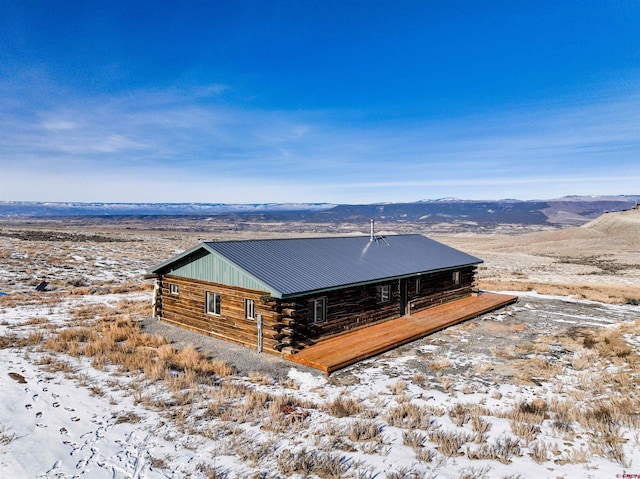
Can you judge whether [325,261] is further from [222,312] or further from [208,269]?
[208,269]

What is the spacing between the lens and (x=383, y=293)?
60.8 ft

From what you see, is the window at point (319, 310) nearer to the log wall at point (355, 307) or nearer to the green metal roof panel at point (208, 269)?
the log wall at point (355, 307)

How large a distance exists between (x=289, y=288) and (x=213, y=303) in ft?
15.4

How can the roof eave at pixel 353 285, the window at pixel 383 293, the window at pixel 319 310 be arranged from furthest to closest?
the window at pixel 383 293
the window at pixel 319 310
the roof eave at pixel 353 285

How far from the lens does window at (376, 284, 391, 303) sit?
1819 centimetres

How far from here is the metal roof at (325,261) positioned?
14992 millimetres

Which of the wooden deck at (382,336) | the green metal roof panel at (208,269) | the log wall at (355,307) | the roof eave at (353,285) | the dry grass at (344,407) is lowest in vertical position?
the wooden deck at (382,336)

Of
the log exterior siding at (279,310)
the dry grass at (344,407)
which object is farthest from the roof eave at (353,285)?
the dry grass at (344,407)

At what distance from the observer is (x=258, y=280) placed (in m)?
14.1

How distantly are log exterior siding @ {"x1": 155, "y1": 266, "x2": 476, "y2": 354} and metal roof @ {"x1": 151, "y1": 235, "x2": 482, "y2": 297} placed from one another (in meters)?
0.52

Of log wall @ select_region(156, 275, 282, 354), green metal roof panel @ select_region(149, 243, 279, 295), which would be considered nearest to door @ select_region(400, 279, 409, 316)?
log wall @ select_region(156, 275, 282, 354)

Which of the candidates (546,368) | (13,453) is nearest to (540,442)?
(546,368)

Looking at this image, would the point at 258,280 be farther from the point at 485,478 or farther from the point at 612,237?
the point at 612,237

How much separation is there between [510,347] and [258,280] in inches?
409
